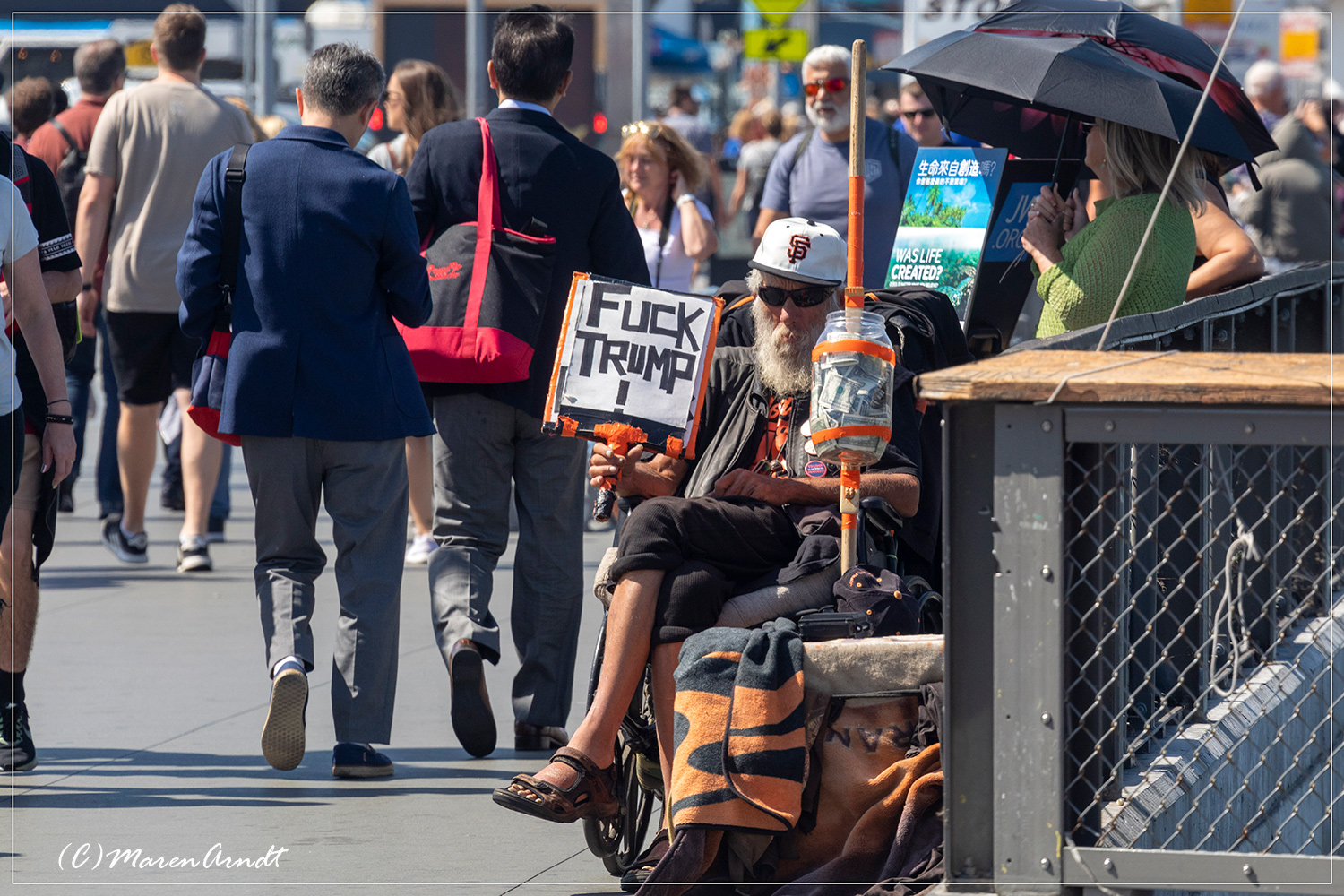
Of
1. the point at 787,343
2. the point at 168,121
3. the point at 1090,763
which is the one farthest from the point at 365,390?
the point at 168,121

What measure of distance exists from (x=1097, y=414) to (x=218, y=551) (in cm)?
652

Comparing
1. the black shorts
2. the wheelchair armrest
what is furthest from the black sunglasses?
the black shorts

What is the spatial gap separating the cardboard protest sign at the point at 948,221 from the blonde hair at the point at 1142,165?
1043 millimetres

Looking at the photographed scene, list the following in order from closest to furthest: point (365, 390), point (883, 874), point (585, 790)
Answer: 1. point (883, 874)
2. point (585, 790)
3. point (365, 390)

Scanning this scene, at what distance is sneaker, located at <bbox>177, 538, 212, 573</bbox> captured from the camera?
8.03m

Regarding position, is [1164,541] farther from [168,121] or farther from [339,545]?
[168,121]

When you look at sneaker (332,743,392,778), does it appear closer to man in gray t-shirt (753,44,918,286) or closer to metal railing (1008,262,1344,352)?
metal railing (1008,262,1344,352)

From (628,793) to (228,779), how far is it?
142 cm

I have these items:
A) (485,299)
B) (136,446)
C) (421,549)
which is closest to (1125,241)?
(485,299)

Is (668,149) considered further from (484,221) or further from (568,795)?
(568,795)

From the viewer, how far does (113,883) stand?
4.09 metres

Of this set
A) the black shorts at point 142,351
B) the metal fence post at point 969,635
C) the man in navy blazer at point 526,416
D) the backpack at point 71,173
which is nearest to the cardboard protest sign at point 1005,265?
the man in navy blazer at point 526,416

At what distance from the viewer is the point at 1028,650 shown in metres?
2.90

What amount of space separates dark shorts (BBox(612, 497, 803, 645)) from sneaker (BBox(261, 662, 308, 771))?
1.22 m
